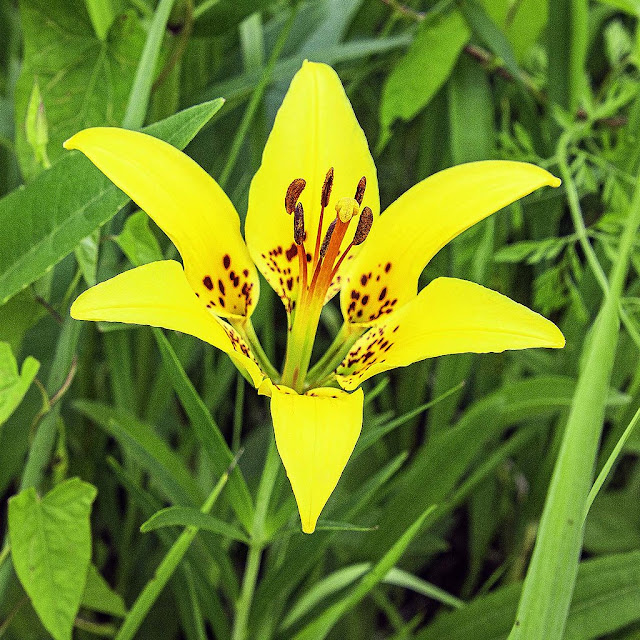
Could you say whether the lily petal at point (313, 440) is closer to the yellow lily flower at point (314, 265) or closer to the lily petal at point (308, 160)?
the yellow lily flower at point (314, 265)

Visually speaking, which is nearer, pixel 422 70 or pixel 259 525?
pixel 259 525

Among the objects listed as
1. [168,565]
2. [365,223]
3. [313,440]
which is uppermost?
[365,223]

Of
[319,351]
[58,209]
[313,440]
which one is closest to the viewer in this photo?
[313,440]

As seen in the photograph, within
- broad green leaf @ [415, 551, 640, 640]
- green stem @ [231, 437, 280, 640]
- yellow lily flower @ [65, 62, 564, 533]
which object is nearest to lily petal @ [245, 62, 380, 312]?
yellow lily flower @ [65, 62, 564, 533]

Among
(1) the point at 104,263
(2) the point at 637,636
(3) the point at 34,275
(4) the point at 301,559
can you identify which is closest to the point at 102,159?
(3) the point at 34,275

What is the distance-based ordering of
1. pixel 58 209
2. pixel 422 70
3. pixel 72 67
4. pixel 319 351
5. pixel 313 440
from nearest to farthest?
pixel 313 440
pixel 58 209
pixel 72 67
pixel 422 70
pixel 319 351

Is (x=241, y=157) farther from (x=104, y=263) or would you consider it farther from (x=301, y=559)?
(x=301, y=559)

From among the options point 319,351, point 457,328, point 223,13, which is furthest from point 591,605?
point 223,13

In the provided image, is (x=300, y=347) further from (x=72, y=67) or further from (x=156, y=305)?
(x=72, y=67)
